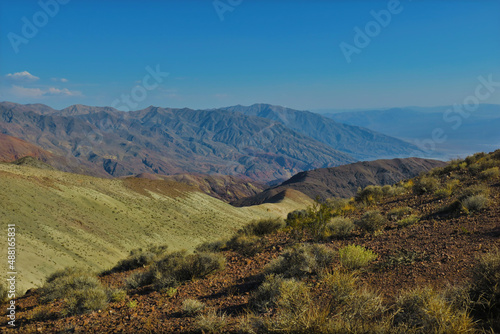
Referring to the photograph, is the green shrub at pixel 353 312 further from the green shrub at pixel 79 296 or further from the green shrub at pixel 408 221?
the green shrub at pixel 408 221

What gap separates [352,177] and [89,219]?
A: 144405 mm

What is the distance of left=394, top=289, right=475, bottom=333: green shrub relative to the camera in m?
3.66

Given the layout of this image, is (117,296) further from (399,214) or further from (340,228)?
(399,214)

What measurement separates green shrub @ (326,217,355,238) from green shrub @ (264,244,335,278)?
3072 millimetres

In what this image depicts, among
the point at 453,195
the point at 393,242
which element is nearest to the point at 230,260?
the point at 393,242

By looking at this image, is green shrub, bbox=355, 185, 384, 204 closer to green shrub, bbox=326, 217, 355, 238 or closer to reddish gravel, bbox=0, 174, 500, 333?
reddish gravel, bbox=0, 174, 500, 333

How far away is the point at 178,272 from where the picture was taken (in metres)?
9.84

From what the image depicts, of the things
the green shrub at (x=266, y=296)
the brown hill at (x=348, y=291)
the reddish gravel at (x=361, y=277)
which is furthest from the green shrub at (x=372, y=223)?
the green shrub at (x=266, y=296)

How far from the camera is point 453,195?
1347 cm

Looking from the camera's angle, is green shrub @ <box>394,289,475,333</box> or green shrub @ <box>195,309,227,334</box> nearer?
green shrub @ <box>394,289,475,333</box>

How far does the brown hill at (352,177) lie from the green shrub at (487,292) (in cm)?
12886

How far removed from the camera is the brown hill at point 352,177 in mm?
139825

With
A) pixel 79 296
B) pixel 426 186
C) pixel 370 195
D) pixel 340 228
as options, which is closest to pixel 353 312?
pixel 340 228

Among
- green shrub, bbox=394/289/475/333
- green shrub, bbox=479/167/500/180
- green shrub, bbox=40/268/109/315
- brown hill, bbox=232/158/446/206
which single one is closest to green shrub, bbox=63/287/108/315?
green shrub, bbox=40/268/109/315
